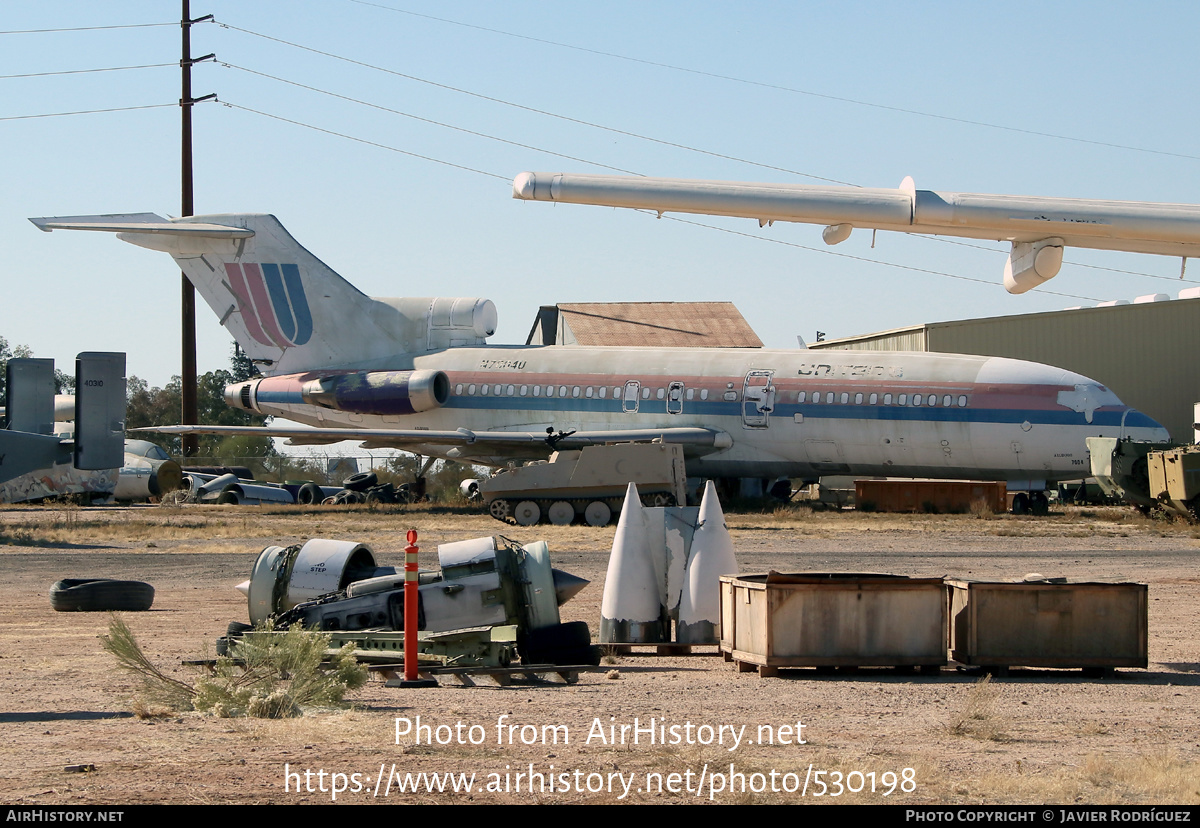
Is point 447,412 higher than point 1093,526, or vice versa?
point 447,412

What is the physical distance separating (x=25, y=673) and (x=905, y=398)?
19.8m

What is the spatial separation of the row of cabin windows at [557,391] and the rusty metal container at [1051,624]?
18.9m

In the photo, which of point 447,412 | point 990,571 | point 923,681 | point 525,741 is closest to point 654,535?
point 923,681

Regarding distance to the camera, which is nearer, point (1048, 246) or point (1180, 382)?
point (1048, 246)

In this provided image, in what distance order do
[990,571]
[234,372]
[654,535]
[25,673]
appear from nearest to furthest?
[25,673] → [654,535] → [990,571] → [234,372]

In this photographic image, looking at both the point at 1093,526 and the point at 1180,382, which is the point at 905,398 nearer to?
the point at 1093,526

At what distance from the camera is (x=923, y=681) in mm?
9055

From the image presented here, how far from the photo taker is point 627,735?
6770 mm

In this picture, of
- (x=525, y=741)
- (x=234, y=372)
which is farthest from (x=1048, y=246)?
(x=234, y=372)

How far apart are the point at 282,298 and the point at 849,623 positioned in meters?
25.9

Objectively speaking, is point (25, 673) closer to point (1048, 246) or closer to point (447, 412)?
point (1048, 246)

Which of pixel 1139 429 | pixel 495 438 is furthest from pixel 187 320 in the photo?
pixel 1139 429

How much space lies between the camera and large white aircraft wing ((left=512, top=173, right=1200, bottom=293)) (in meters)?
6.86

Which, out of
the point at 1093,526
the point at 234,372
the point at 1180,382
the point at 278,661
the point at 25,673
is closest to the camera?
the point at 278,661
